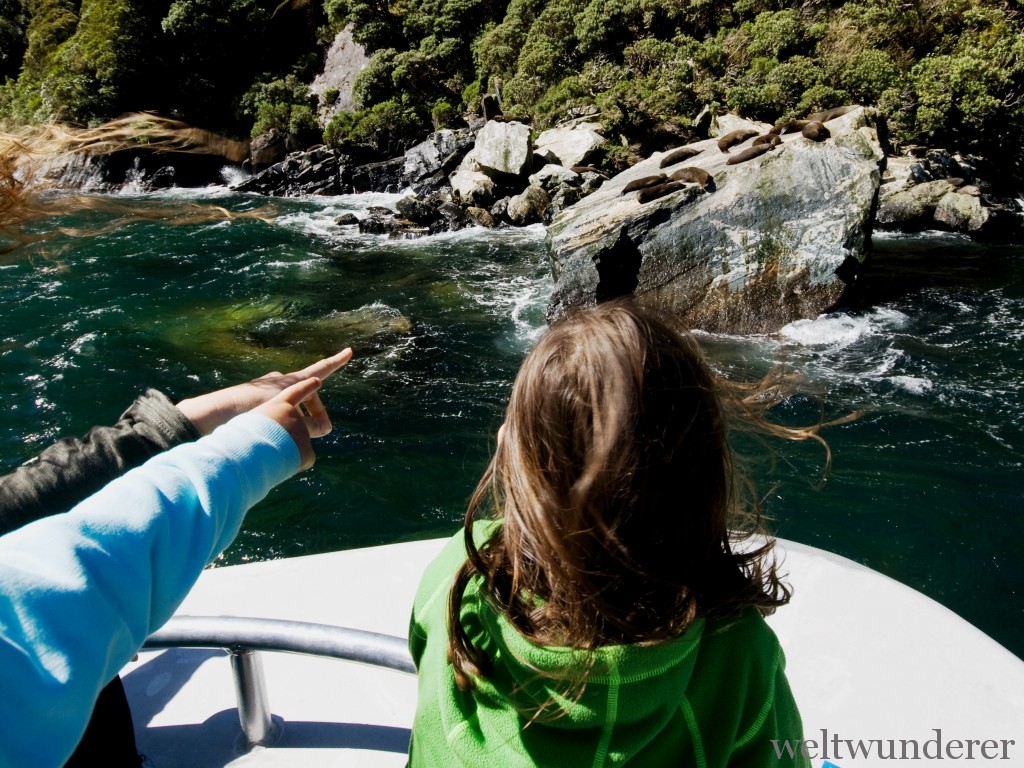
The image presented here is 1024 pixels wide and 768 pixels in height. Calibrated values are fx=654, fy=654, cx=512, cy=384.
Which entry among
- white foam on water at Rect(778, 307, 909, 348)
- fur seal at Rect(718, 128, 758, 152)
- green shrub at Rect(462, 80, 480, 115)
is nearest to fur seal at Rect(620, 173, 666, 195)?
fur seal at Rect(718, 128, 758, 152)

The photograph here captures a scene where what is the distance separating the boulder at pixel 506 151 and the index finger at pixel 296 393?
48.7ft

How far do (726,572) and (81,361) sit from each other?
8.90m

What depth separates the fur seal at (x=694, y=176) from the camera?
866 cm

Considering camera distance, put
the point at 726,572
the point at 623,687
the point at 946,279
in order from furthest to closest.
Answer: the point at 946,279 → the point at 726,572 → the point at 623,687

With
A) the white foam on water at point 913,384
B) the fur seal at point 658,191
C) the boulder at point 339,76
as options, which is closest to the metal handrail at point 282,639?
the white foam on water at point 913,384

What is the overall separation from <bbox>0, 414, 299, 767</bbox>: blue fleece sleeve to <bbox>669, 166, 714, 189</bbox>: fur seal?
346 inches

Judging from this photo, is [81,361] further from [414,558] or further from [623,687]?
[623,687]

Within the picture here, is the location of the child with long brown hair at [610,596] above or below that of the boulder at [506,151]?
below

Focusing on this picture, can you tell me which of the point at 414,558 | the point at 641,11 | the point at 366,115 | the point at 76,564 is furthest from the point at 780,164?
the point at 366,115

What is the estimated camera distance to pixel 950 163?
1301 cm

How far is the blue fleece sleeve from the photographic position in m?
0.54

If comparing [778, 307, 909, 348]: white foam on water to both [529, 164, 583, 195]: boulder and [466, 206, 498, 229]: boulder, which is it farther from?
[466, 206, 498, 229]: boulder

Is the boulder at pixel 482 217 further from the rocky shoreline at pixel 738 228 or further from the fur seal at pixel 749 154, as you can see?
the fur seal at pixel 749 154

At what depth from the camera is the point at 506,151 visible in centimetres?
1528
